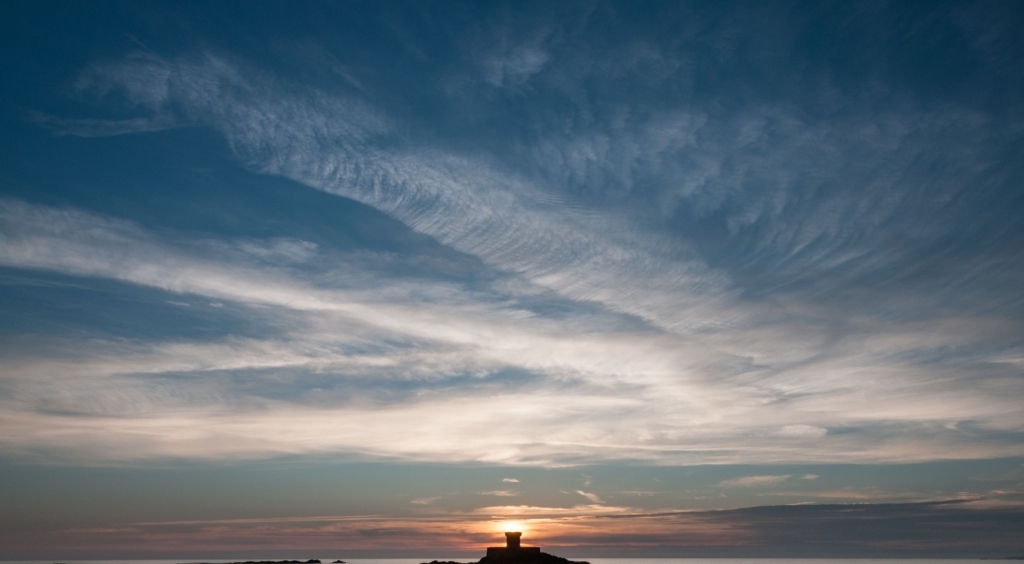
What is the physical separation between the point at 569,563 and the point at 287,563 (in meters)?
136

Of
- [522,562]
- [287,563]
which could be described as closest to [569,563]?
[522,562]

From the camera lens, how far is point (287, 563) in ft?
619

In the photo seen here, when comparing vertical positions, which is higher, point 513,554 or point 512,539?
point 512,539

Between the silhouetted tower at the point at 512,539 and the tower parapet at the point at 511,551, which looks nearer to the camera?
the tower parapet at the point at 511,551

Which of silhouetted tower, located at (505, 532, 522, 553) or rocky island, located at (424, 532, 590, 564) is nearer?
rocky island, located at (424, 532, 590, 564)

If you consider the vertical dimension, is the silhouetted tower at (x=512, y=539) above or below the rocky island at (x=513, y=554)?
above

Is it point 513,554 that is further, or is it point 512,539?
point 512,539

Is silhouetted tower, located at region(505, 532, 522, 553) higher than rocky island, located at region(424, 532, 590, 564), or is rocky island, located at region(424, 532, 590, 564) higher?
silhouetted tower, located at region(505, 532, 522, 553)

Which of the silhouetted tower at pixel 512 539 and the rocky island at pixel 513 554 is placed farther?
the silhouetted tower at pixel 512 539

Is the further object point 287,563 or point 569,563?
point 287,563

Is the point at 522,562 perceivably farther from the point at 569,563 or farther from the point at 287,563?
the point at 287,563

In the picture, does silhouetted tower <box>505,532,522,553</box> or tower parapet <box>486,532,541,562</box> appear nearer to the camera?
tower parapet <box>486,532,541,562</box>

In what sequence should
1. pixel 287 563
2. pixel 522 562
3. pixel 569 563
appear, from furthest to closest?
pixel 287 563 < pixel 569 563 < pixel 522 562

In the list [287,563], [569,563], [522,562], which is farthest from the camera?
[287,563]
